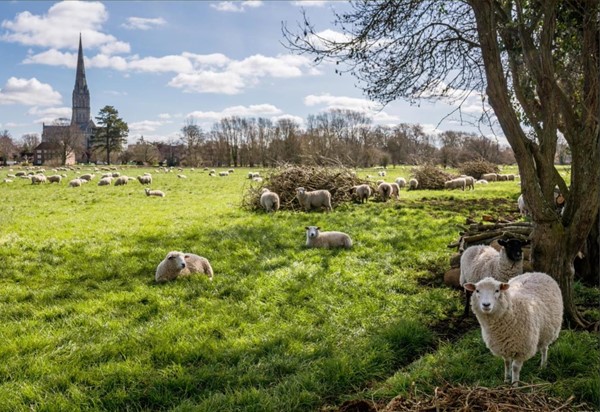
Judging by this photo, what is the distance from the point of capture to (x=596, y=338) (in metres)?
5.51

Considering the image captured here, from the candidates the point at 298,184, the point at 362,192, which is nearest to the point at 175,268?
the point at 298,184

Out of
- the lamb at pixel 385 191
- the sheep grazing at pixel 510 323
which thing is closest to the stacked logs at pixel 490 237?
the sheep grazing at pixel 510 323

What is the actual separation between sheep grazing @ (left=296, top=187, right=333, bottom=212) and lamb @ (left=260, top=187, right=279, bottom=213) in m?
0.91

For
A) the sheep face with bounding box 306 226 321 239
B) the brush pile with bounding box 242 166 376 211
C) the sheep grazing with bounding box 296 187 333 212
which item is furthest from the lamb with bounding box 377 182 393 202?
the sheep face with bounding box 306 226 321 239

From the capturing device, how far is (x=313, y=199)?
18031 mm

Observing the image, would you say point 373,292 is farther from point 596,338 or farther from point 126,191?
point 126,191

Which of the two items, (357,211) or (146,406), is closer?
(146,406)

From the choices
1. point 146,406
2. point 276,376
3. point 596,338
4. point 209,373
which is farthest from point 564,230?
point 146,406

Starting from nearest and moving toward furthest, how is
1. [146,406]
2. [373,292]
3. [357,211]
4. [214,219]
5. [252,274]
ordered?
[146,406] < [373,292] < [252,274] < [214,219] < [357,211]

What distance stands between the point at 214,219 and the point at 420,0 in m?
10.2

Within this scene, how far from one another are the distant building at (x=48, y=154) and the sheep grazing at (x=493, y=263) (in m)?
91.7

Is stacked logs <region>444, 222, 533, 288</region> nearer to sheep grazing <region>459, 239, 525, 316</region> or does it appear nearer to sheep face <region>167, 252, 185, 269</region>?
sheep grazing <region>459, 239, 525, 316</region>

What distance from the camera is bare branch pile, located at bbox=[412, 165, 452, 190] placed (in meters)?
29.5

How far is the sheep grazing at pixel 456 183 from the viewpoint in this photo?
2795 centimetres
